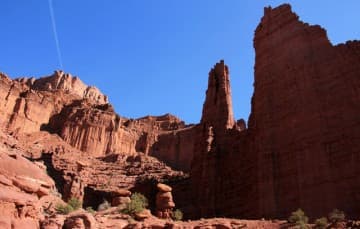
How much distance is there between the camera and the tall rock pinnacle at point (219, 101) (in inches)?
2058

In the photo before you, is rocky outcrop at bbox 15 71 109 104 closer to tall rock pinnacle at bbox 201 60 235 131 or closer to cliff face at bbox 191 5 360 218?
tall rock pinnacle at bbox 201 60 235 131

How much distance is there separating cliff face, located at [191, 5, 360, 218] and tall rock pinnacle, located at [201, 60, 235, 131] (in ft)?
16.4

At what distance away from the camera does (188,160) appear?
7525 centimetres

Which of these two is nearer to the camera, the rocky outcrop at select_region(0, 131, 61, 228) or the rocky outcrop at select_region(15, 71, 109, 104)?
the rocky outcrop at select_region(0, 131, 61, 228)

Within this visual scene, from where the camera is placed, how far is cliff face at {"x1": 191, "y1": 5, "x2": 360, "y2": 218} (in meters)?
32.4

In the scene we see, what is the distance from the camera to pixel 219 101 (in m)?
54.3

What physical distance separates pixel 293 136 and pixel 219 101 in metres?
18.9

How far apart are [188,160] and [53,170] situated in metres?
28.8

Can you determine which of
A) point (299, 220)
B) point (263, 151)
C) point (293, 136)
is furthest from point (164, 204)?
point (293, 136)

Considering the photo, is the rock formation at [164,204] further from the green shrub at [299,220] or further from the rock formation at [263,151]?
the green shrub at [299,220]

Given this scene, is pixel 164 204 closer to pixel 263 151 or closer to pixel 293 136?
pixel 263 151

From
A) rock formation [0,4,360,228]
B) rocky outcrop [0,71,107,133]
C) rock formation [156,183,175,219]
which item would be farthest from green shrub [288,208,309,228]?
rocky outcrop [0,71,107,133]

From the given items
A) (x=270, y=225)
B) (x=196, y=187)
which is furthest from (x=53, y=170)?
(x=270, y=225)

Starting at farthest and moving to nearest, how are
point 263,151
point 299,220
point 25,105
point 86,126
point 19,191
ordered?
point 86,126 → point 25,105 → point 263,151 → point 299,220 → point 19,191
